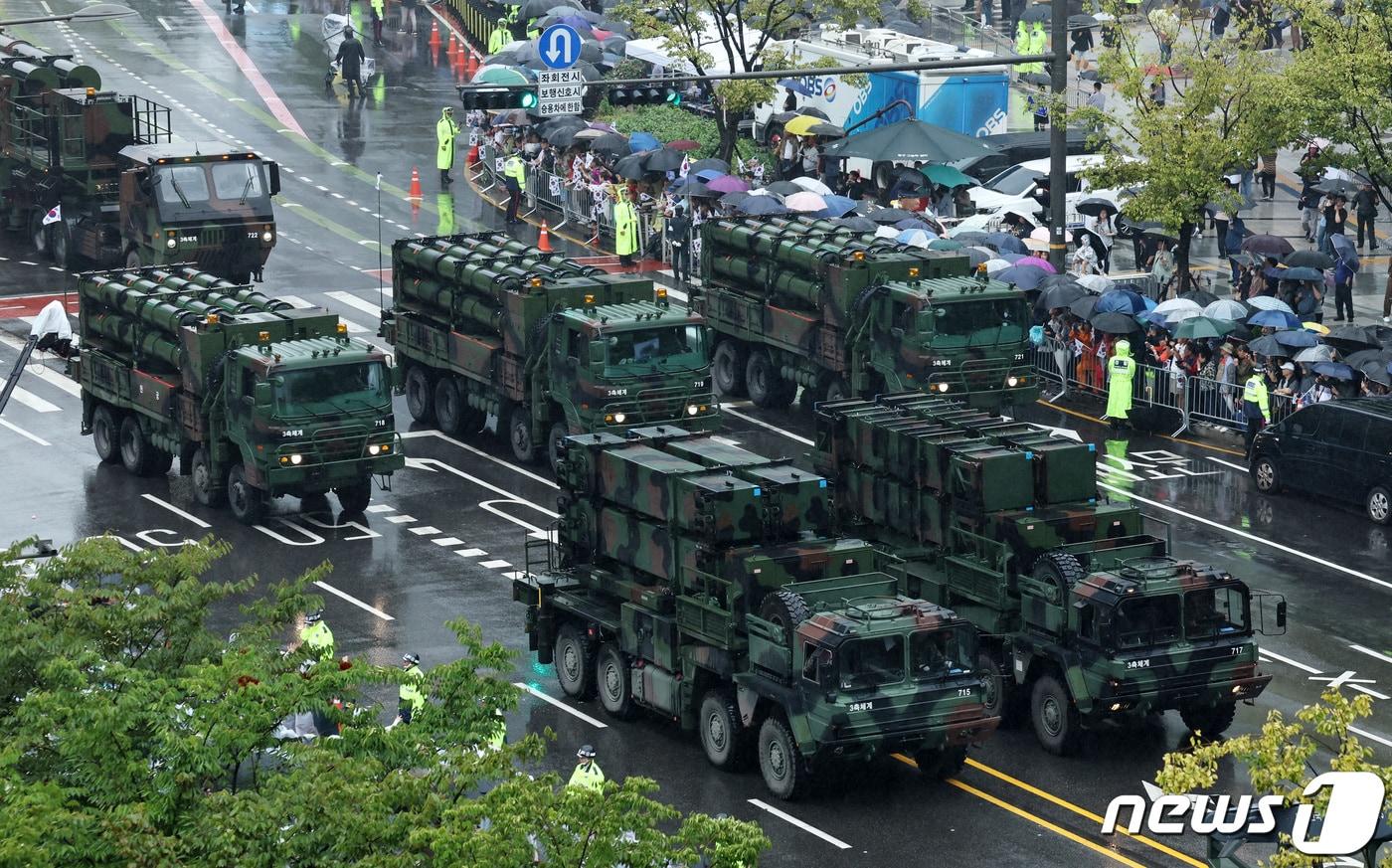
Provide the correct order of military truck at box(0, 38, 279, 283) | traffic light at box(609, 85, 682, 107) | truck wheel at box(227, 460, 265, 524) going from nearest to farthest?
truck wheel at box(227, 460, 265, 524) → traffic light at box(609, 85, 682, 107) → military truck at box(0, 38, 279, 283)

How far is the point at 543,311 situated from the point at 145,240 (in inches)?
556

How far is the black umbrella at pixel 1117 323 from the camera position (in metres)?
41.8

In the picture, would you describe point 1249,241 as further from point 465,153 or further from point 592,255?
→ point 465,153

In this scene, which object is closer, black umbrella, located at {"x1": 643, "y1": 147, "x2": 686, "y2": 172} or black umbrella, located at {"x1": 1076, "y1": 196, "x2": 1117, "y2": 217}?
black umbrella, located at {"x1": 1076, "y1": 196, "x2": 1117, "y2": 217}

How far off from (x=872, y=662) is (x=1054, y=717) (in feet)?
9.97

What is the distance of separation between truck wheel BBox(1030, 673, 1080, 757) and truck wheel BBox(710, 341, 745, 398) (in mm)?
17268

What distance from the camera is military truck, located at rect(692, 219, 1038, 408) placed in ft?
128

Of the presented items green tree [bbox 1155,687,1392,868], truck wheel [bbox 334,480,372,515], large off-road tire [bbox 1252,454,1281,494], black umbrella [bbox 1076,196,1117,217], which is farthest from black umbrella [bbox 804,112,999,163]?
green tree [bbox 1155,687,1392,868]

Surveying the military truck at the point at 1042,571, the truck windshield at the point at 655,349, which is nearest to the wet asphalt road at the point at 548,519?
the military truck at the point at 1042,571

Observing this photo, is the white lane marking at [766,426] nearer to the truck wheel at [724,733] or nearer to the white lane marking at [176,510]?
the white lane marking at [176,510]

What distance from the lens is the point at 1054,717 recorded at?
27.0 metres

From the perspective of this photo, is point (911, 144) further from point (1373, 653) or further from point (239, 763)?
point (239, 763)
